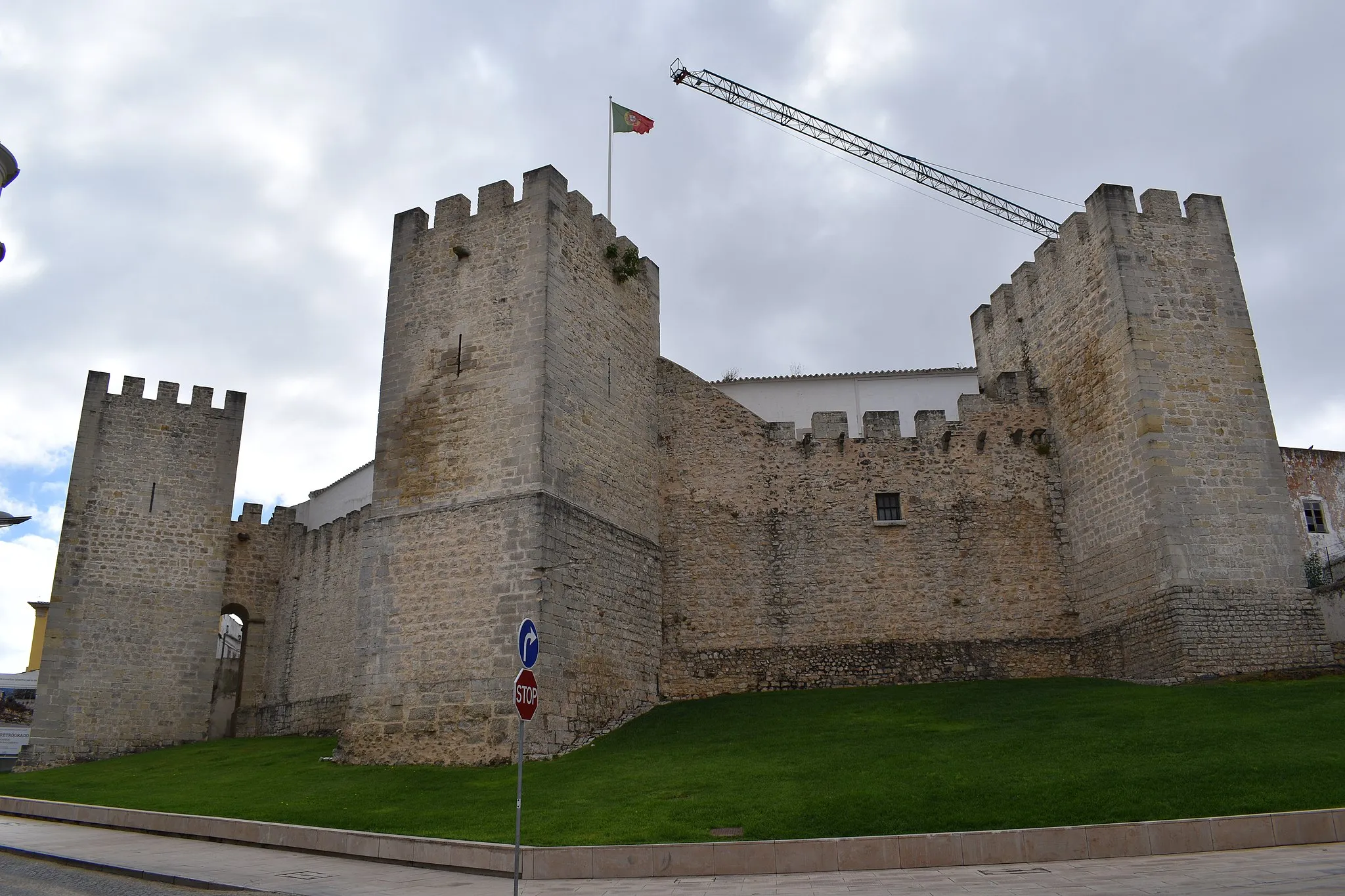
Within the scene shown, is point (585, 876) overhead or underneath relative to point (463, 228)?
underneath

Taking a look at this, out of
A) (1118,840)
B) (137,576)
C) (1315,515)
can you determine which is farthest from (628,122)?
(1315,515)

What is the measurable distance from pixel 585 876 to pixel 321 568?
17.7 meters

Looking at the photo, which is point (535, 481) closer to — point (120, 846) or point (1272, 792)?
point (120, 846)

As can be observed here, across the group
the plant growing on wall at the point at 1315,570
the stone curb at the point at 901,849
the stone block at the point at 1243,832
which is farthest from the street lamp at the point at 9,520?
the plant growing on wall at the point at 1315,570

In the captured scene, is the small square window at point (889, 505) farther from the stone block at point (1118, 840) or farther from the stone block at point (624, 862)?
the stone block at point (624, 862)

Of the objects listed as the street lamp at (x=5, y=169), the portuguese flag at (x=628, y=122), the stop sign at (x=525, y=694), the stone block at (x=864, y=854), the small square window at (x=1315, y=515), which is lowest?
the stone block at (x=864, y=854)

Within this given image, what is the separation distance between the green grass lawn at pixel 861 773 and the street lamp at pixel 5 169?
798 cm

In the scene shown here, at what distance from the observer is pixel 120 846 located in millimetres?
12695

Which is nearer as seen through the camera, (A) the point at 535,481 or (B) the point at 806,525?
(A) the point at 535,481

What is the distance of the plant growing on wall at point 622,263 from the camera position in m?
22.2

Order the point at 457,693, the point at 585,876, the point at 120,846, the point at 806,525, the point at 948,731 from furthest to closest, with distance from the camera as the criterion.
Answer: the point at 806,525 < the point at 457,693 < the point at 948,731 < the point at 120,846 < the point at 585,876

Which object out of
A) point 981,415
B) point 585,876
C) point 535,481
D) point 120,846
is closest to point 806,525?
point 981,415

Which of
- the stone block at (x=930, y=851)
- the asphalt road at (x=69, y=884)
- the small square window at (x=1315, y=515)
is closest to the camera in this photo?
the asphalt road at (x=69, y=884)

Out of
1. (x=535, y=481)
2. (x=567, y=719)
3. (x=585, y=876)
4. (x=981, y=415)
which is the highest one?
(x=981, y=415)
